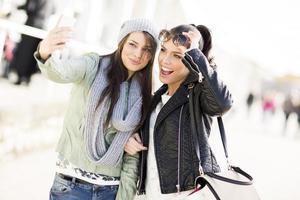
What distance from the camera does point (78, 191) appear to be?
7.82 feet

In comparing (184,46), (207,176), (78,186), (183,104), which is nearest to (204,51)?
(184,46)

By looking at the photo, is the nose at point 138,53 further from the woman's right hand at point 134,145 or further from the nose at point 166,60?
the woman's right hand at point 134,145

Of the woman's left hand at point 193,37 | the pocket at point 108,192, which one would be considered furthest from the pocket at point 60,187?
the woman's left hand at point 193,37

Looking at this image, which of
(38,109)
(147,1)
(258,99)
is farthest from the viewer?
(258,99)

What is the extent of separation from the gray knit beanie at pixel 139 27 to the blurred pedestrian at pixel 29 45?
298cm

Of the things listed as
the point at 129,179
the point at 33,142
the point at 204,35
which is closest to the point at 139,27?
the point at 204,35

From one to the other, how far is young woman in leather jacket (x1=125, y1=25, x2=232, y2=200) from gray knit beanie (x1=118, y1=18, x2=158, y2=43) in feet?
0.22

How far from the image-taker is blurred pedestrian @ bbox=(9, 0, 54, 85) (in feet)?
17.4

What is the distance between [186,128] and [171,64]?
0.35 metres

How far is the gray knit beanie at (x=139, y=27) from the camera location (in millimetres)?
2408

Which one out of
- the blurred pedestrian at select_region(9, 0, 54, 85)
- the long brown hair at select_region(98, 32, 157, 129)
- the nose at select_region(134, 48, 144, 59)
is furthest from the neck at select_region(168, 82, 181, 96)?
the blurred pedestrian at select_region(9, 0, 54, 85)

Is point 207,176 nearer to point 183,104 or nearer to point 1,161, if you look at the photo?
point 183,104

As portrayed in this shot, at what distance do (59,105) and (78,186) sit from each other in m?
3.88

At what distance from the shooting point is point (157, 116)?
7.54 feet
